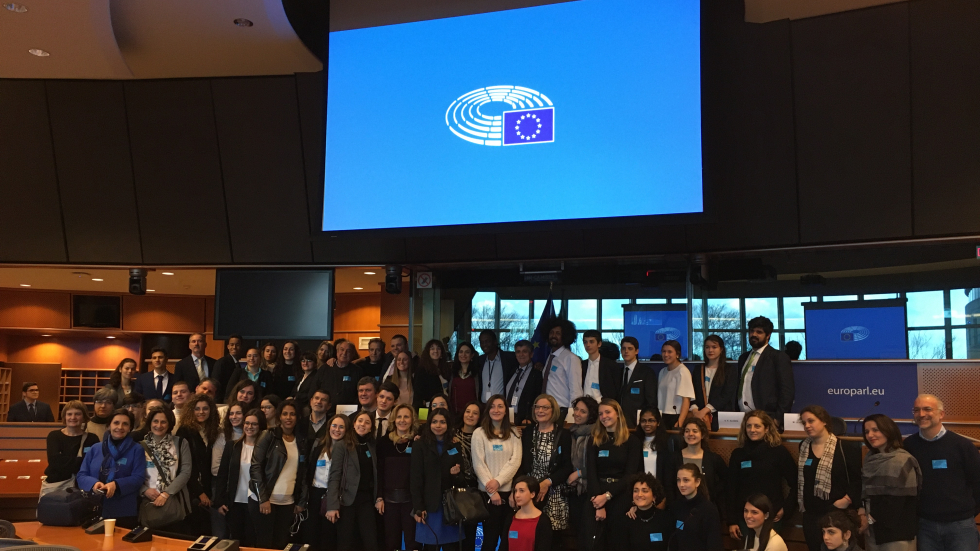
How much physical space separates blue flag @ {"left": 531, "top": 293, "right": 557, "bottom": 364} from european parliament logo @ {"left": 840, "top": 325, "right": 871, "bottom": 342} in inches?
102

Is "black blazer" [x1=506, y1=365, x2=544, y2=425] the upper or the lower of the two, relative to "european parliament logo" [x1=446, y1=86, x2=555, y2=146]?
lower

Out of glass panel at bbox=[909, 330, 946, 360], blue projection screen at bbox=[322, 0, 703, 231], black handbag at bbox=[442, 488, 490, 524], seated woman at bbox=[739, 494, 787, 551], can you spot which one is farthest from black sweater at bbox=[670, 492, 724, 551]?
glass panel at bbox=[909, 330, 946, 360]

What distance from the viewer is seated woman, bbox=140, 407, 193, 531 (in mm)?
5453

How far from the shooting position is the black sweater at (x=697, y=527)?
186 inches

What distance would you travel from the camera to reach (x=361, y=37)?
7172mm

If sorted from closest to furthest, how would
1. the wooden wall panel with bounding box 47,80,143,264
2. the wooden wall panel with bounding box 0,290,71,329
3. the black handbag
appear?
the black handbag, the wooden wall panel with bounding box 47,80,143,264, the wooden wall panel with bounding box 0,290,71,329

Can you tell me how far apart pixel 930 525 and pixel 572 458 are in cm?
215

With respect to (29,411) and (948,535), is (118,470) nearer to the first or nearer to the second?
(29,411)

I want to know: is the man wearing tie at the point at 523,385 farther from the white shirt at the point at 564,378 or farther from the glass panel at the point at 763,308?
the glass panel at the point at 763,308

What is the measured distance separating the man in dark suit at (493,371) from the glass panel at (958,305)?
3.58 metres

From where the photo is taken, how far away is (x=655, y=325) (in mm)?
7391

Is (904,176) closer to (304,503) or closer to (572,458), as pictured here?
(572,458)

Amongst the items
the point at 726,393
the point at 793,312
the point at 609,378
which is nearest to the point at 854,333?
the point at 793,312

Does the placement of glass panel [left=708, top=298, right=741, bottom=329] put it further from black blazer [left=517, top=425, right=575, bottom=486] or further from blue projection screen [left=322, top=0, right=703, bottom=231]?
black blazer [left=517, top=425, right=575, bottom=486]
